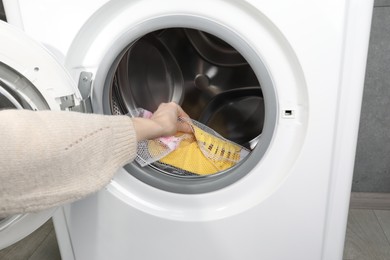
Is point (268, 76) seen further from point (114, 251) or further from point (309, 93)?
point (114, 251)

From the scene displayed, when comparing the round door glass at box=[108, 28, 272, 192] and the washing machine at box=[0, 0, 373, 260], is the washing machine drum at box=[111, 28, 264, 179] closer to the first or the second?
the round door glass at box=[108, 28, 272, 192]

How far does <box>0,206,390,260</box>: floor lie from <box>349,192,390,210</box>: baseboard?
16mm

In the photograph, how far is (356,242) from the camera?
1.08 metres

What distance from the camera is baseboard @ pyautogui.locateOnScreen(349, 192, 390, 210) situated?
121 centimetres

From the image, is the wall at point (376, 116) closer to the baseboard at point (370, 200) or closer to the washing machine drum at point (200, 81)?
the baseboard at point (370, 200)

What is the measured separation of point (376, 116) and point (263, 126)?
2.05 feet

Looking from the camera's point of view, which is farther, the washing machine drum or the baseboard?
the baseboard

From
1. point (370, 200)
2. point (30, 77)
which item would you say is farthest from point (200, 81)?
point (370, 200)

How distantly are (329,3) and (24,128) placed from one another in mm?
485

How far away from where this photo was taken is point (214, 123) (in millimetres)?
992

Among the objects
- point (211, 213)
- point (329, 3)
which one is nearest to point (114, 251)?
point (211, 213)

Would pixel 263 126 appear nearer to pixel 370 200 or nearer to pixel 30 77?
pixel 30 77

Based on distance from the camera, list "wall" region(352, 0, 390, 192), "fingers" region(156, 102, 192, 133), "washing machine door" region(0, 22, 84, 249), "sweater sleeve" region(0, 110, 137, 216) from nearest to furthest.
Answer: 1. "sweater sleeve" region(0, 110, 137, 216)
2. "washing machine door" region(0, 22, 84, 249)
3. "fingers" region(156, 102, 192, 133)
4. "wall" region(352, 0, 390, 192)

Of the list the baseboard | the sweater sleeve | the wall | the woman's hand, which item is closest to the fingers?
the woman's hand
